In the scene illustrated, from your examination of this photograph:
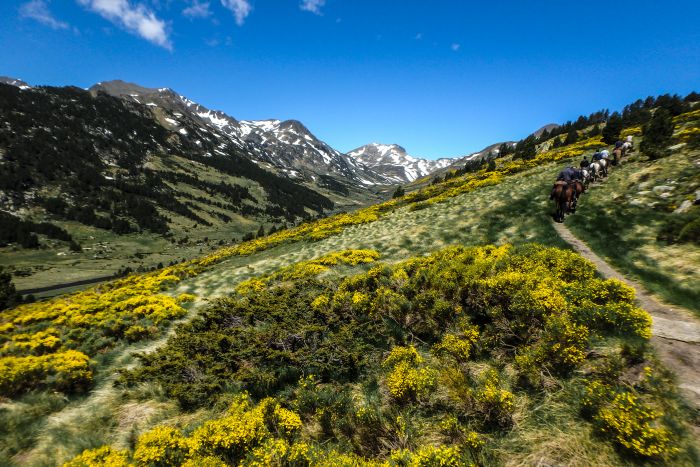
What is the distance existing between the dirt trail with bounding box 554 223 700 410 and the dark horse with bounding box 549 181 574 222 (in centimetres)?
1065

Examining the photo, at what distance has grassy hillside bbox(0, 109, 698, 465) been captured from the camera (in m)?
5.40

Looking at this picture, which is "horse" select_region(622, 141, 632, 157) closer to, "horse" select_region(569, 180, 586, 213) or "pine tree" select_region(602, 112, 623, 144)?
"pine tree" select_region(602, 112, 623, 144)

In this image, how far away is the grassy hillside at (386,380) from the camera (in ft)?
17.7

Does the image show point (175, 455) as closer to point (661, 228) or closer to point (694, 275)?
point (694, 275)

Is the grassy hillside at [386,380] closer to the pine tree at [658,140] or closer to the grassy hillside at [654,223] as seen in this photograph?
the grassy hillside at [654,223]

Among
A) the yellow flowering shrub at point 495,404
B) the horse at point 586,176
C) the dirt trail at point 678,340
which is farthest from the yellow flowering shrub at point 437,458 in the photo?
the horse at point 586,176

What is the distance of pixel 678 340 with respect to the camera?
6.61 m

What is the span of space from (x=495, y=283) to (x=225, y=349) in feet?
30.2

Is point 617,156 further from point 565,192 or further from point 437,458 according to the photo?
point 437,458

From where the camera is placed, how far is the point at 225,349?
33.6ft

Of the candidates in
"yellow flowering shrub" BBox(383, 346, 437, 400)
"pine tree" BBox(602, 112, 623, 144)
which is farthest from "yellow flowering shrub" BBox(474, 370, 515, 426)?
"pine tree" BBox(602, 112, 623, 144)

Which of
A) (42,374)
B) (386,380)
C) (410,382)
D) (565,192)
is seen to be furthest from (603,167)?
(42,374)

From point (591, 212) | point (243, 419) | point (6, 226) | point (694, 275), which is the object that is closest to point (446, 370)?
point (243, 419)

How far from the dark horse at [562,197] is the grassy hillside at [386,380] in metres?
9.90
